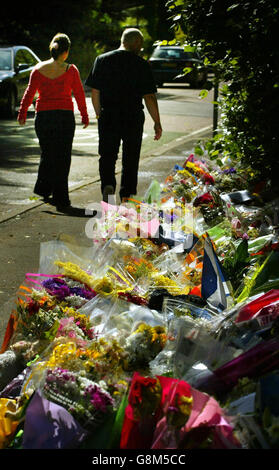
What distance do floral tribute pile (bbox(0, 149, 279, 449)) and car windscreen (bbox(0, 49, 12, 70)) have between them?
1360 centimetres

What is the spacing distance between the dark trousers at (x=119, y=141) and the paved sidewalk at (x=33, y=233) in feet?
1.94

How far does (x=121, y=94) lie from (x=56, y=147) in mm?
1181

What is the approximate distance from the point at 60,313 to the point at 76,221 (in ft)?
12.9

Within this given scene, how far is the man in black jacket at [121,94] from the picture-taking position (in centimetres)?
696

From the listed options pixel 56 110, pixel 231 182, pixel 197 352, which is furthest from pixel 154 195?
pixel 197 352

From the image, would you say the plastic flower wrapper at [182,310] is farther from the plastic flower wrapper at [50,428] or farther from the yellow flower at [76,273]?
the plastic flower wrapper at [50,428]

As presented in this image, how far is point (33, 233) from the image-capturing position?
6.74 m

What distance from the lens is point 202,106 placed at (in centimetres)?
2148

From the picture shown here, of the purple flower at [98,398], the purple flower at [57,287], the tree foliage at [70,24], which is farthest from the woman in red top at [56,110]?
the tree foliage at [70,24]

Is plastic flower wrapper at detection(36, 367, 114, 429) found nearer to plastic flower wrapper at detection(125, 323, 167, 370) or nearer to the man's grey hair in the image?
plastic flower wrapper at detection(125, 323, 167, 370)

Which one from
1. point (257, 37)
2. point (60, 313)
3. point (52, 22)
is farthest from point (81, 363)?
point (52, 22)

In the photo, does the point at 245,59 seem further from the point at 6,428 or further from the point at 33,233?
the point at 33,233

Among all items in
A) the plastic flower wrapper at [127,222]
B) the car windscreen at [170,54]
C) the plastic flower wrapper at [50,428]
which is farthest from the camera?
the car windscreen at [170,54]

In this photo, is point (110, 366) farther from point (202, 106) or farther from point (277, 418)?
point (202, 106)
